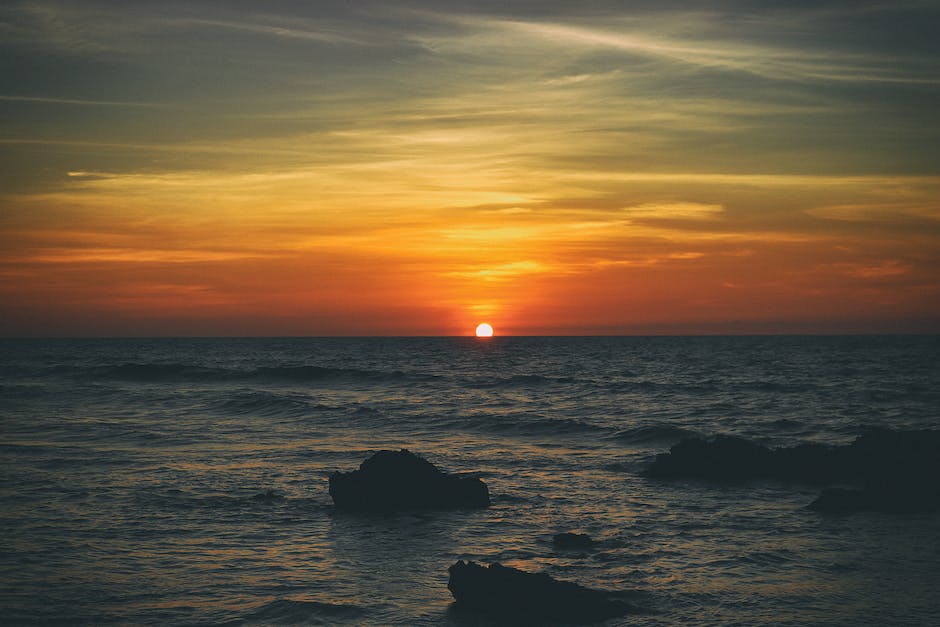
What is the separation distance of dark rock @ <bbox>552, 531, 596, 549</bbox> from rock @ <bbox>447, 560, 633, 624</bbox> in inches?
122

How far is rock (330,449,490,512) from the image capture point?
1842 cm

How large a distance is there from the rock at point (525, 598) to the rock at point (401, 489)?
22.5ft

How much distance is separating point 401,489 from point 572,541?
519 centimetres

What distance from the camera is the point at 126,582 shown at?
42.1 ft

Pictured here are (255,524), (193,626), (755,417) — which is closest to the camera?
(193,626)

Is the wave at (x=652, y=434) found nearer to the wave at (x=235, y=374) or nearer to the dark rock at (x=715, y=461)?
the dark rock at (x=715, y=461)

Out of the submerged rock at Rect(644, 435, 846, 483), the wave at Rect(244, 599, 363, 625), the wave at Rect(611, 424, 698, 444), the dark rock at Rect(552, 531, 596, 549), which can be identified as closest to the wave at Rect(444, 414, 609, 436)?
the wave at Rect(611, 424, 698, 444)

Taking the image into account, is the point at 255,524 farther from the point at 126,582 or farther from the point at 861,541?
the point at 861,541

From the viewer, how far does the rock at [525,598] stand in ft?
36.8

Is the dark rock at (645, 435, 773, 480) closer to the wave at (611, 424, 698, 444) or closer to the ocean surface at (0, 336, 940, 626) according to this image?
the ocean surface at (0, 336, 940, 626)

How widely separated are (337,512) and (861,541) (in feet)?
36.8

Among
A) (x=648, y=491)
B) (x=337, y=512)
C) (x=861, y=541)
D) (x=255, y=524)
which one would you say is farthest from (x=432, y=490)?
(x=861, y=541)

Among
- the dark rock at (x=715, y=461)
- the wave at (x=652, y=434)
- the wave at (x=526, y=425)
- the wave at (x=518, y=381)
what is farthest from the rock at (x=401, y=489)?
the wave at (x=518, y=381)

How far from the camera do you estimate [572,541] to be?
1498 cm
